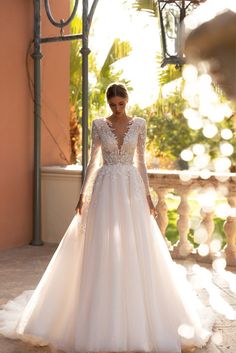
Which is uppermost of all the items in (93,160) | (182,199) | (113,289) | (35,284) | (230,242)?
(93,160)

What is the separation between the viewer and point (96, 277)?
11.0 feet

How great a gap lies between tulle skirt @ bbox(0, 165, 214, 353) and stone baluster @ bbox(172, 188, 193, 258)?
8.02ft

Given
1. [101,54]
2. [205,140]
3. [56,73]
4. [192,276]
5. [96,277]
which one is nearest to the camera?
[96,277]

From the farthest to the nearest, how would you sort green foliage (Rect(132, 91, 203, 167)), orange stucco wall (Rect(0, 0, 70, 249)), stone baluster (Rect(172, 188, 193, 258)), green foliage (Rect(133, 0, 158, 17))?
green foliage (Rect(132, 91, 203, 167)), green foliage (Rect(133, 0, 158, 17)), orange stucco wall (Rect(0, 0, 70, 249)), stone baluster (Rect(172, 188, 193, 258))

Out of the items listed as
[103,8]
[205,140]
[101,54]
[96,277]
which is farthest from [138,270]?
[205,140]

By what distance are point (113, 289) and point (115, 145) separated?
978mm

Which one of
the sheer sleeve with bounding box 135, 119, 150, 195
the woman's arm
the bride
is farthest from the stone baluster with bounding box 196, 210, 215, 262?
the woman's arm

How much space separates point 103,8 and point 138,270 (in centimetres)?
1862

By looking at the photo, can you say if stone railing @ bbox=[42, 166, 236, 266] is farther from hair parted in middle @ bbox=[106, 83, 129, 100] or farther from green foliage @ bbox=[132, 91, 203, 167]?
green foliage @ bbox=[132, 91, 203, 167]

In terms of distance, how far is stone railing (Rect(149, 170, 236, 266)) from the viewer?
596 cm

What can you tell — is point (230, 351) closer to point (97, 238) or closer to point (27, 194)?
point (97, 238)

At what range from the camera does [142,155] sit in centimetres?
384

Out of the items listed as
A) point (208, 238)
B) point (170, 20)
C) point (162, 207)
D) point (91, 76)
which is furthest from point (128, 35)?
point (170, 20)

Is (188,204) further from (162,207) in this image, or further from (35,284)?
(35,284)
